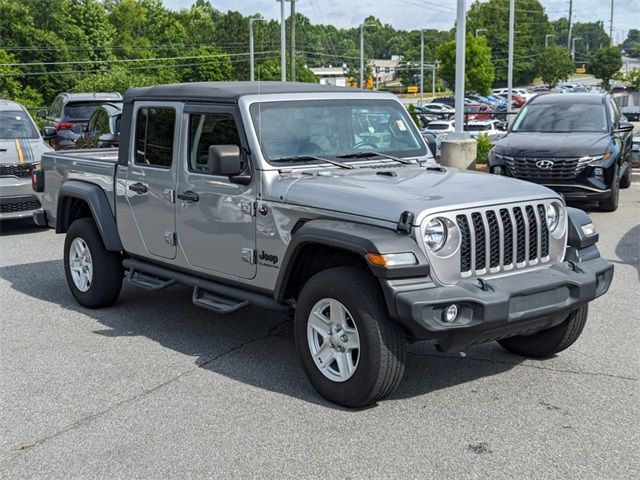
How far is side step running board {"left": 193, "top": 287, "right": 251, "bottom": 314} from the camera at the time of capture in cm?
593

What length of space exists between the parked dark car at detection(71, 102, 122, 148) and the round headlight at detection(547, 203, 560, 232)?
9.86 m

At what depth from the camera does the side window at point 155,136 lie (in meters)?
6.64

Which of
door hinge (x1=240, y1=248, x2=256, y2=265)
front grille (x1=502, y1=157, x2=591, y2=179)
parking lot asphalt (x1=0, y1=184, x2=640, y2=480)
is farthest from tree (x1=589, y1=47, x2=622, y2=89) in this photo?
door hinge (x1=240, y1=248, x2=256, y2=265)

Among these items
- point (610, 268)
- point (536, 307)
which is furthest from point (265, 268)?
point (610, 268)

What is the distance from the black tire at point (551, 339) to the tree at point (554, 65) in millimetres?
80612

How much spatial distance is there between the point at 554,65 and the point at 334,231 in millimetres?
81810

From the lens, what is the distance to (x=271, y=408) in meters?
5.16

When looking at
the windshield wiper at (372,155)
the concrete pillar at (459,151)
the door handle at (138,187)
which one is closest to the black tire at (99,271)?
the door handle at (138,187)

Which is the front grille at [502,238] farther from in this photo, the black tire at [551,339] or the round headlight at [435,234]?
the black tire at [551,339]

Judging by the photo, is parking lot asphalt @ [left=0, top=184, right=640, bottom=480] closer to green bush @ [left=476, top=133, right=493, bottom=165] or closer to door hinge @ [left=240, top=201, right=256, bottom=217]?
door hinge @ [left=240, top=201, right=256, bottom=217]

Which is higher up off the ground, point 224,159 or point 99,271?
point 224,159

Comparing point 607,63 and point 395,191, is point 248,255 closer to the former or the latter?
point 395,191

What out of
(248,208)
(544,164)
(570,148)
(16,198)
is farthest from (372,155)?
(16,198)

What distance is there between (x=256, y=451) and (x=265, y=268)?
5.01 ft
